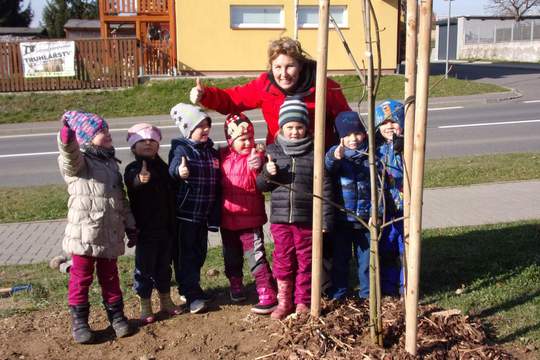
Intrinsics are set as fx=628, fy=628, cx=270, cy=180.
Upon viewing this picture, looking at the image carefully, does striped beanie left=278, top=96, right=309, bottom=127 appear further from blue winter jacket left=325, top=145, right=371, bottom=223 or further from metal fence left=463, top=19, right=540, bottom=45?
metal fence left=463, top=19, right=540, bottom=45

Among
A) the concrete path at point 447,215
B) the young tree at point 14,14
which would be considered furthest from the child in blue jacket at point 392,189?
the young tree at point 14,14

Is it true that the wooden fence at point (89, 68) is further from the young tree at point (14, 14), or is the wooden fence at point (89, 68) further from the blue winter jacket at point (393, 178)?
the young tree at point (14, 14)

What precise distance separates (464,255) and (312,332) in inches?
90.3

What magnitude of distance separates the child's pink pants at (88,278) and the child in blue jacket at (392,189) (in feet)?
5.79

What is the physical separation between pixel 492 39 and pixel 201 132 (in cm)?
5115

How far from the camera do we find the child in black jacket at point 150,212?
395 cm

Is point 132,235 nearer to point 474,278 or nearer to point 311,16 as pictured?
point 474,278

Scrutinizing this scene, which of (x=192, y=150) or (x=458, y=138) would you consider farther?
(x=458, y=138)

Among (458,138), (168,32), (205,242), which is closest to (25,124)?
(168,32)

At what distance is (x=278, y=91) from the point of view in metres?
4.08

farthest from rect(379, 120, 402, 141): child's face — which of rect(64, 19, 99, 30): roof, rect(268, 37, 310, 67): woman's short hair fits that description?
rect(64, 19, 99, 30): roof

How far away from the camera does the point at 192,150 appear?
13.4ft

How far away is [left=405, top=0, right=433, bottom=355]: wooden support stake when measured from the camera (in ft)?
9.46

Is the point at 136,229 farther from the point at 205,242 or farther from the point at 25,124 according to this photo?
the point at 25,124
